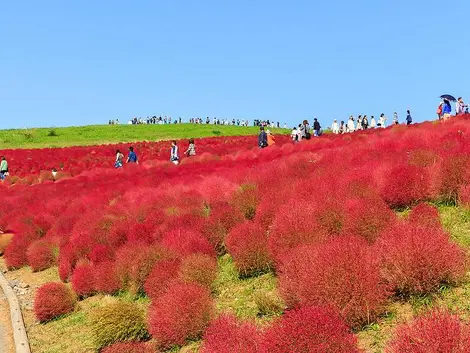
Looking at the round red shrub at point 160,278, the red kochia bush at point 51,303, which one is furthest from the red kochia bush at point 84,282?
the round red shrub at point 160,278

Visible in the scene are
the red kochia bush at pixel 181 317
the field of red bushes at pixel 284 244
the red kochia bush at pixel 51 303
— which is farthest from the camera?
the red kochia bush at pixel 51 303

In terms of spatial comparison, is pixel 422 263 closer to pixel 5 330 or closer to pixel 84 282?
pixel 84 282

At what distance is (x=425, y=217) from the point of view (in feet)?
23.8

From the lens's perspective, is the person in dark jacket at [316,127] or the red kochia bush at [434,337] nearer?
the red kochia bush at [434,337]

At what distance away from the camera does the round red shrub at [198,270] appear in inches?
333

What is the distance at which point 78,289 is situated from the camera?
35.7 feet

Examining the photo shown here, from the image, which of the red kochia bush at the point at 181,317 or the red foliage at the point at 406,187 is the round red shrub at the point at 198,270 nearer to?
the red kochia bush at the point at 181,317

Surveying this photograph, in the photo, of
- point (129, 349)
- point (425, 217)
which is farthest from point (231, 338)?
point (425, 217)

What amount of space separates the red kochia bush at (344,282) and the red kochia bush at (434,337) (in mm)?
1146

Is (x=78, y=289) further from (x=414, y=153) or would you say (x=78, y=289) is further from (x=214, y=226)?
(x=414, y=153)

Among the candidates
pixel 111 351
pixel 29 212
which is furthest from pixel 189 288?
pixel 29 212

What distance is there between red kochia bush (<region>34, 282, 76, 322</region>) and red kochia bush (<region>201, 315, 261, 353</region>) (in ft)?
17.9

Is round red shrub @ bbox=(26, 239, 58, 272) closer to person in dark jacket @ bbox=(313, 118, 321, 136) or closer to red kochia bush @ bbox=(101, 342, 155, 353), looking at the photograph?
red kochia bush @ bbox=(101, 342, 155, 353)

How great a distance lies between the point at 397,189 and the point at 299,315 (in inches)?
182
